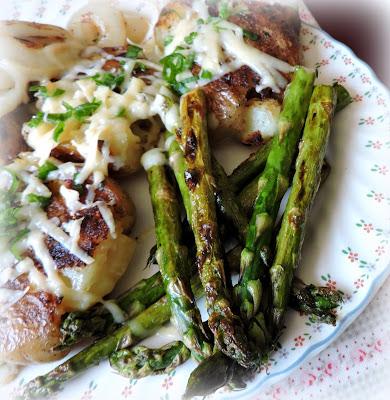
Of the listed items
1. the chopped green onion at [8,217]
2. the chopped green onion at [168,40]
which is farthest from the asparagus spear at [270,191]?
the chopped green onion at [8,217]

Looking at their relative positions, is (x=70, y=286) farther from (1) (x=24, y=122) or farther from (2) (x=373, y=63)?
(2) (x=373, y=63)

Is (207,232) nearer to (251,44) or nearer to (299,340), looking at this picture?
(299,340)

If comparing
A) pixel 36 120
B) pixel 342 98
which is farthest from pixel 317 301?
pixel 36 120

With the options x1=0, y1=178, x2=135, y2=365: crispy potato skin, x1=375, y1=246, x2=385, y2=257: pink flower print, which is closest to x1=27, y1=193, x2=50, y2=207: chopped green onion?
x1=0, y1=178, x2=135, y2=365: crispy potato skin

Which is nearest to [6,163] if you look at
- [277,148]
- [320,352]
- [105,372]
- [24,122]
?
[24,122]

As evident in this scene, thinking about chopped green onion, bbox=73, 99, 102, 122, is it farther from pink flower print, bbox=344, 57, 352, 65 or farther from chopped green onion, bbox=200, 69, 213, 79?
pink flower print, bbox=344, 57, 352, 65
